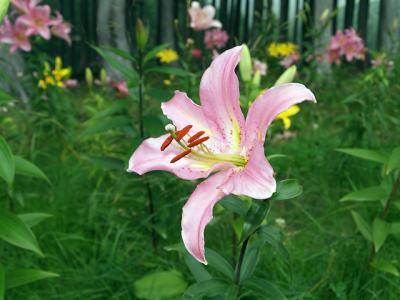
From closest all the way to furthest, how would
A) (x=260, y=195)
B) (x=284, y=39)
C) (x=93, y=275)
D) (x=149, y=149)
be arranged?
(x=260, y=195) → (x=149, y=149) → (x=93, y=275) → (x=284, y=39)

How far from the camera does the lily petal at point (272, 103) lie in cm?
89

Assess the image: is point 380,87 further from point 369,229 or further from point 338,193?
point 369,229

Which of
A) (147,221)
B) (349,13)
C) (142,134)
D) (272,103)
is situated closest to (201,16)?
(142,134)

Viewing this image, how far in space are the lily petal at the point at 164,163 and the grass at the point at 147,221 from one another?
331 millimetres

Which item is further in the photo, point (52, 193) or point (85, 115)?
point (85, 115)

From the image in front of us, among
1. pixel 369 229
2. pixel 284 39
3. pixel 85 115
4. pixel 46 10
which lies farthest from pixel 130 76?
pixel 284 39

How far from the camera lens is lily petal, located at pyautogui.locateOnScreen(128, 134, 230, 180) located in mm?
1018

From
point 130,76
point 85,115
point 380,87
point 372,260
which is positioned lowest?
point 85,115

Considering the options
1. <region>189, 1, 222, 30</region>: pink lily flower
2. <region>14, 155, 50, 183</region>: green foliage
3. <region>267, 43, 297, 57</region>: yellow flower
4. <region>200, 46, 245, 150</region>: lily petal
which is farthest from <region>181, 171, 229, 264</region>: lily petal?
<region>267, 43, 297, 57</region>: yellow flower

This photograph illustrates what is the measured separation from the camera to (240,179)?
0.93 metres

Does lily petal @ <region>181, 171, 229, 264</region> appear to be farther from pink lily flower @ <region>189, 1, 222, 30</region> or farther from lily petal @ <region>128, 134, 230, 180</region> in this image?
pink lily flower @ <region>189, 1, 222, 30</region>

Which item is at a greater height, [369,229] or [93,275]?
[369,229]

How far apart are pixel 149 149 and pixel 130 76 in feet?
2.52

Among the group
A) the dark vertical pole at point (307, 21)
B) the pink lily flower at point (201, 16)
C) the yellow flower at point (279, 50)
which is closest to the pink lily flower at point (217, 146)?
the pink lily flower at point (201, 16)
